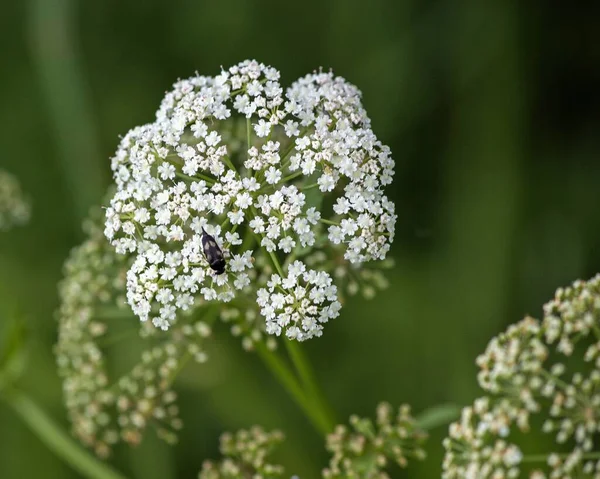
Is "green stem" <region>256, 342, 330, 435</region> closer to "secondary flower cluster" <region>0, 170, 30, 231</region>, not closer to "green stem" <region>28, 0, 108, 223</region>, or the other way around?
"secondary flower cluster" <region>0, 170, 30, 231</region>

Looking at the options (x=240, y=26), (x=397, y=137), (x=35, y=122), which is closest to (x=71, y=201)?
(x=35, y=122)

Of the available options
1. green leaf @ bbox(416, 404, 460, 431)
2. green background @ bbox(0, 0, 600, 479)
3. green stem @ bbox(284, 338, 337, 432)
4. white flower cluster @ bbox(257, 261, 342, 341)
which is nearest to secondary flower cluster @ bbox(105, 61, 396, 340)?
white flower cluster @ bbox(257, 261, 342, 341)

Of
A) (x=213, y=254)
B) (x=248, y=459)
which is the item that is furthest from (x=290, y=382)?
(x=213, y=254)

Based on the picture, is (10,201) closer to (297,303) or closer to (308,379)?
(308,379)

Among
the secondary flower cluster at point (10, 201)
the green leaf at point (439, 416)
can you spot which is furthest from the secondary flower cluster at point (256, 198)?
the secondary flower cluster at point (10, 201)

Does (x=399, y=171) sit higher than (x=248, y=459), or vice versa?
(x=399, y=171)

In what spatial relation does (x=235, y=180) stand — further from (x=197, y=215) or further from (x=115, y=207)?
(x=115, y=207)

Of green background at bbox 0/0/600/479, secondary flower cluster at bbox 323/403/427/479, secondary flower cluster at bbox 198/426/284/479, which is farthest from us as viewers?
green background at bbox 0/0/600/479
